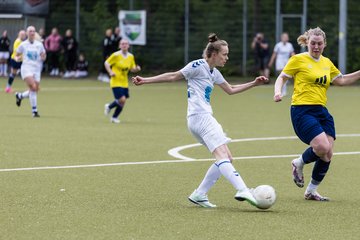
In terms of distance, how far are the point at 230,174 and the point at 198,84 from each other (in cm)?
113

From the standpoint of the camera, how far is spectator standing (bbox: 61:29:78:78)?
150 feet

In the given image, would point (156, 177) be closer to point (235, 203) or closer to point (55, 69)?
point (235, 203)

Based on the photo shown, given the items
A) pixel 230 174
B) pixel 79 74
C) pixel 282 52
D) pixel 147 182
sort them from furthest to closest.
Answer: pixel 79 74 < pixel 282 52 < pixel 147 182 < pixel 230 174

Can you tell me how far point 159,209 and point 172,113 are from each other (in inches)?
596

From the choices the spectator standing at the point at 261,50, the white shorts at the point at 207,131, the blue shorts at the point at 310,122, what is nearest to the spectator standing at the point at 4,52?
the spectator standing at the point at 261,50

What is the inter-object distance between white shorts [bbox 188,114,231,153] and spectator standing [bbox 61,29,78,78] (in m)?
34.9

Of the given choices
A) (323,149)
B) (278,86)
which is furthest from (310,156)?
(278,86)

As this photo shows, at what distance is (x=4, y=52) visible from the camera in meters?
45.4

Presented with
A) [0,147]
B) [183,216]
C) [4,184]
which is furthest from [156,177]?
[0,147]

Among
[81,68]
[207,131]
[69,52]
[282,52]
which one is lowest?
[81,68]

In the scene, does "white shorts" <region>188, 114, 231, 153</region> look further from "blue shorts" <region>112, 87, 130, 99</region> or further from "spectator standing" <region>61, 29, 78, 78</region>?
"spectator standing" <region>61, 29, 78, 78</region>

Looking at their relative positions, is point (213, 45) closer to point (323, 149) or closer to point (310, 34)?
point (310, 34)

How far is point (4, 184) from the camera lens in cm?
1268

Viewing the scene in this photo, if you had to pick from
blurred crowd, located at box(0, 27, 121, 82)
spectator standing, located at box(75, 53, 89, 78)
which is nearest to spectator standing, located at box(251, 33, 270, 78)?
blurred crowd, located at box(0, 27, 121, 82)
